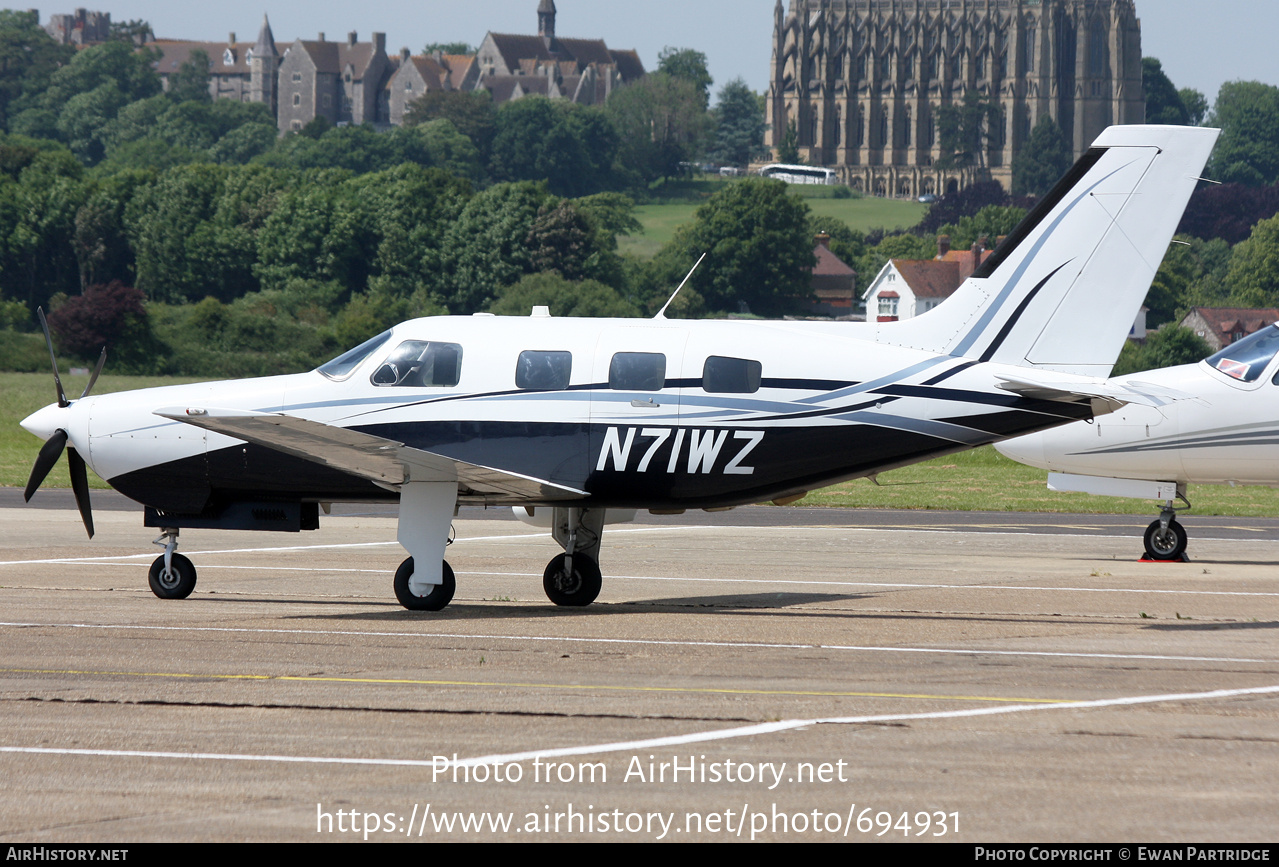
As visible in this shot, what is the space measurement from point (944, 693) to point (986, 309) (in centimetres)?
572

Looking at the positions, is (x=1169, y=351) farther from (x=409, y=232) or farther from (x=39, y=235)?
(x=39, y=235)

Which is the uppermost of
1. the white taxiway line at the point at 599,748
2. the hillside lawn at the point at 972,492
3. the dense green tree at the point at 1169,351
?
the white taxiway line at the point at 599,748

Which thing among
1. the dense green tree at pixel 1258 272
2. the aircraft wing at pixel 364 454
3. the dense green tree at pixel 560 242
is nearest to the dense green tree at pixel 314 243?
the dense green tree at pixel 560 242

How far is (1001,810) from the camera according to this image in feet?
25.6

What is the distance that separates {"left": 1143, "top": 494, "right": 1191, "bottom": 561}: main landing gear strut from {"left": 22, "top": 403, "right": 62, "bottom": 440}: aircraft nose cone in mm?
13782

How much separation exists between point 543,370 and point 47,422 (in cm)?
534

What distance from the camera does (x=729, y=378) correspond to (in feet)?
49.2

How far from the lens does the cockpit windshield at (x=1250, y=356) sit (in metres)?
20.5

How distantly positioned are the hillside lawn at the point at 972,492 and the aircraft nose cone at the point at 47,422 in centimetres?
1836

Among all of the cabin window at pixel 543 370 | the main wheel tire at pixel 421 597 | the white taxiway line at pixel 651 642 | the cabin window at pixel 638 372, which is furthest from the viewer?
the main wheel tire at pixel 421 597

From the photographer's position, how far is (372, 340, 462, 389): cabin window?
1545 cm

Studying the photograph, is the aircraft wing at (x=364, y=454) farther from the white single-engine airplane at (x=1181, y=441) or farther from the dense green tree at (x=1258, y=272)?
the dense green tree at (x=1258, y=272)

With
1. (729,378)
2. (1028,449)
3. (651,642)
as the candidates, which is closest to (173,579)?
(651,642)
